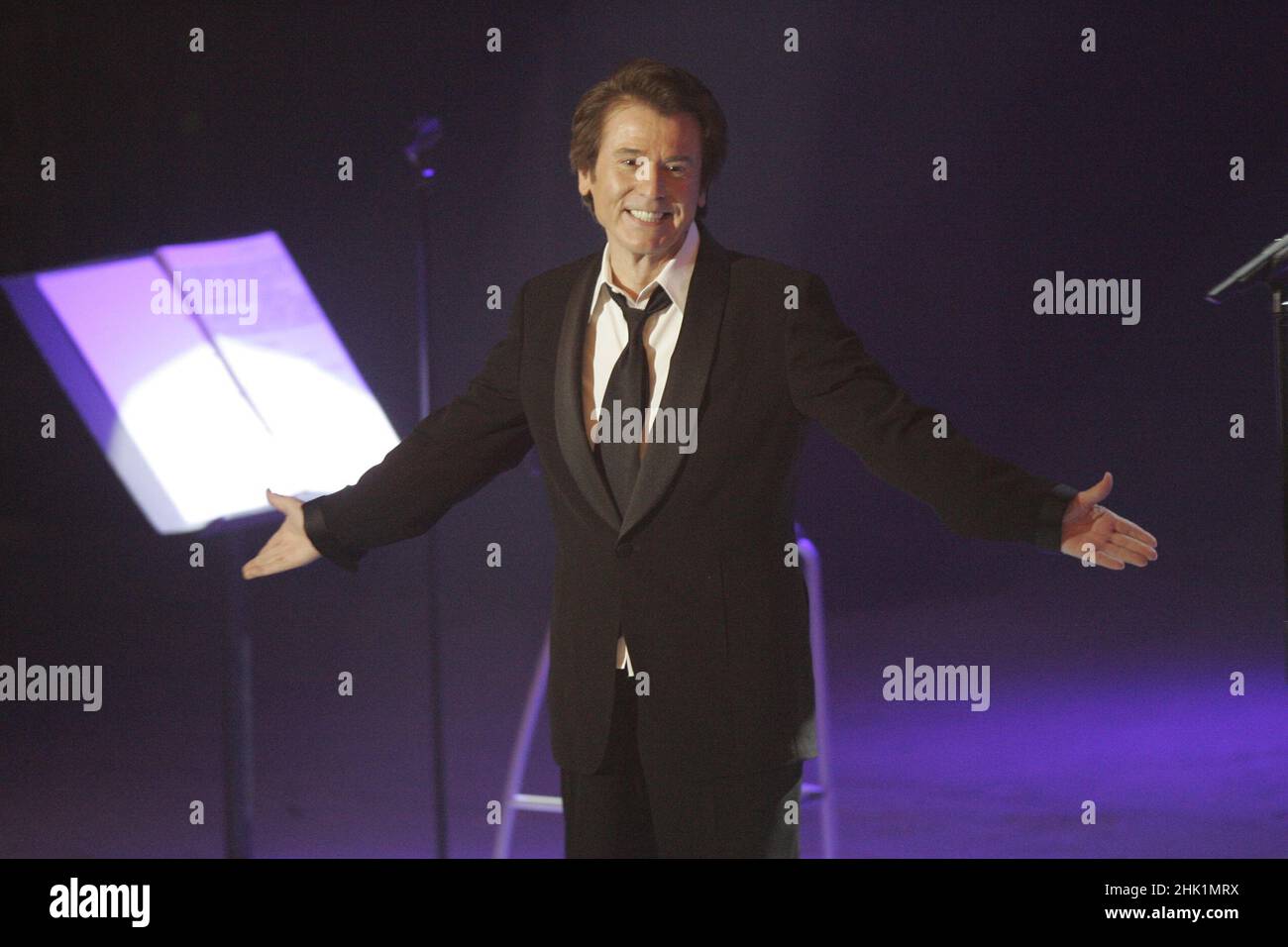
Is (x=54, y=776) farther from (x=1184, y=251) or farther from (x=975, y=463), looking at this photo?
(x=1184, y=251)

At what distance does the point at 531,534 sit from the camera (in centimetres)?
414

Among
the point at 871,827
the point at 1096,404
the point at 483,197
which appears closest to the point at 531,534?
the point at 483,197

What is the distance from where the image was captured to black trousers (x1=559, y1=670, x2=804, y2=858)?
2.22 m

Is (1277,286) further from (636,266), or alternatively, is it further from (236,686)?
(236,686)

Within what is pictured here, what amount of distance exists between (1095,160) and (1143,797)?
1.52 meters

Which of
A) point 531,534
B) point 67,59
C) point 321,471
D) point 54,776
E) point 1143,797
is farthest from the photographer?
point 531,534

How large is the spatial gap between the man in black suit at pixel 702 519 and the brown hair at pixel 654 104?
26 mm

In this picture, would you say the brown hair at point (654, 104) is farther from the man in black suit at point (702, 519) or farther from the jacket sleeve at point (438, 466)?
the jacket sleeve at point (438, 466)

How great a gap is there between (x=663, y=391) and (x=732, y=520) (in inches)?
9.5

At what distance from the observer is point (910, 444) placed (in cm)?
226
